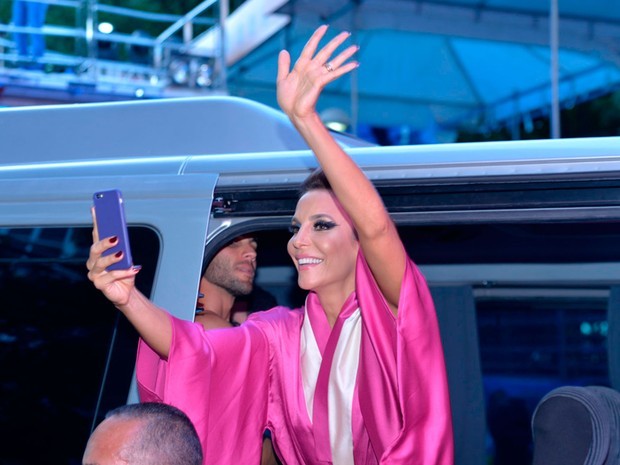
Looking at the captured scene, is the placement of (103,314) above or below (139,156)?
below

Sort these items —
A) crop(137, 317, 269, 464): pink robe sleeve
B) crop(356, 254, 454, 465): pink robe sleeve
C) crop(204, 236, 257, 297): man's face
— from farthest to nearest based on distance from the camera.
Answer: crop(204, 236, 257, 297): man's face
crop(137, 317, 269, 464): pink robe sleeve
crop(356, 254, 454, 465): pink robe sleeve

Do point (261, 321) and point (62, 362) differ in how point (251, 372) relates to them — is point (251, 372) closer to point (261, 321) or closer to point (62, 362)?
point (261, 321)

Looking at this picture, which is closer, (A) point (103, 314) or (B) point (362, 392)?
(B) point (362, 392)

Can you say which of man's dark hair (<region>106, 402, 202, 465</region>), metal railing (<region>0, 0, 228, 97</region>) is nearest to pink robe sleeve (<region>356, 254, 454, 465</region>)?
man's dark hair (<region>106, 402, 202, 465</region>)

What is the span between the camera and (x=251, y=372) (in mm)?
2576

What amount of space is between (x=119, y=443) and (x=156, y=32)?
69.1 feet

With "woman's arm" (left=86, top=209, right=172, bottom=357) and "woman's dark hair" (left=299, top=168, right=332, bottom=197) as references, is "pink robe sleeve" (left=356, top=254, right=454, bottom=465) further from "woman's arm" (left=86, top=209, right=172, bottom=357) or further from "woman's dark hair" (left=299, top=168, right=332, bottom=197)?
"woman's arm" (left=86, top=209, right=172, bottom=357)

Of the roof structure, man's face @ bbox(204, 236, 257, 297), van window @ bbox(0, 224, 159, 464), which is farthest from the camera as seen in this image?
the roof structure

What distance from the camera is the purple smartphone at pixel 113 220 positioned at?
2.14 m

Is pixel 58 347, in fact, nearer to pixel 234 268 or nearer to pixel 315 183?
pixel 234 268

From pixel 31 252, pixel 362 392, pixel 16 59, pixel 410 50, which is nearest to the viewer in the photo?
pixel 362 392

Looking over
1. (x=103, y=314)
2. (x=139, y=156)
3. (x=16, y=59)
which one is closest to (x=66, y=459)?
(x=103, y=314)

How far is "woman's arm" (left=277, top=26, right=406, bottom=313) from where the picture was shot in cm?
216

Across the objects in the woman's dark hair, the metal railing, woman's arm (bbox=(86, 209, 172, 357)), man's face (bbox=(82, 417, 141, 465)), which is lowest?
man's face (bbox=(82, 417, 141, 465))
